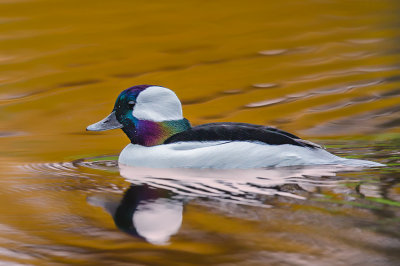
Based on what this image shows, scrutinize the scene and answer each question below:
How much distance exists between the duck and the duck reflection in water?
0.49 meters

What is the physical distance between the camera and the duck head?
231 inches

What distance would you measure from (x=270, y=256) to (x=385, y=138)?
322cm

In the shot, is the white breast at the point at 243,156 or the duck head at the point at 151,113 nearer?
the white breast at the point at 243,156

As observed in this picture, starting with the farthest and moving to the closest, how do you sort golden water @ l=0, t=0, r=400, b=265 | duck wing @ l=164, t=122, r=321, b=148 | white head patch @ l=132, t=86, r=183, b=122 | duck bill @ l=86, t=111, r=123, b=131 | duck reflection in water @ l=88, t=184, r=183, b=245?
duck bill @ l=86, t=111, r=123, b=131 → white head patch @ l=132, t=86, r=183, b=122 → duck wing @ l=164, t=122, r=321, b=148 → duck reflection in water @ l=88, t=184, r=183, b=245 → golden water @ l=0, t=0, r=400, b=265

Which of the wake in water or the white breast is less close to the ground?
the white breast

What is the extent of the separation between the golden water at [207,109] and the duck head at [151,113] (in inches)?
15.8

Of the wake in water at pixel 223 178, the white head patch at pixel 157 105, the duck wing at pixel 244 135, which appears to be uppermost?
the white head patch at pixel 157 105

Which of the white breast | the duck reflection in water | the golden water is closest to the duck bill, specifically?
the golden water

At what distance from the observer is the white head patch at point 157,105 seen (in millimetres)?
5875

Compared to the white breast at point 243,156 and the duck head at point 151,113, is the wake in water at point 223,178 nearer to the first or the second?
the white breast at point 243,156

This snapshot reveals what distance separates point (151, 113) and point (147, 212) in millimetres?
1414

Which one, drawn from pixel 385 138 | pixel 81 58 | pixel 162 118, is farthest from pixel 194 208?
pixel 81 58

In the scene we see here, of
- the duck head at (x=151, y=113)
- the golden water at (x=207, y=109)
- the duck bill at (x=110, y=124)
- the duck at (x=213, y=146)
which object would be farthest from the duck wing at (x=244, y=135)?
the duck bill at (x=110, y=124)

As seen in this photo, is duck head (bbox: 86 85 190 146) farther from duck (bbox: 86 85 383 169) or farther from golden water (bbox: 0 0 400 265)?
golden water (bbox: 0 0 400 265)
